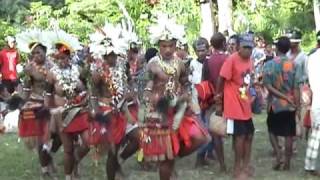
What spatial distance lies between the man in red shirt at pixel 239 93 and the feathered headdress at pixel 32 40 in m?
2.02

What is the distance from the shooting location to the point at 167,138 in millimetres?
7484

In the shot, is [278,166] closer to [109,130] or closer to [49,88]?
[109,130]

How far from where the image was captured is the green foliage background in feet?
92.5

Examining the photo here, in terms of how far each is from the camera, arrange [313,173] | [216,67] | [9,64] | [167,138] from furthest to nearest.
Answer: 1. [9,64]
2. [216,67]
3. [313,173]
4. [167,138]

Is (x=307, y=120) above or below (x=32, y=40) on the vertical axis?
below

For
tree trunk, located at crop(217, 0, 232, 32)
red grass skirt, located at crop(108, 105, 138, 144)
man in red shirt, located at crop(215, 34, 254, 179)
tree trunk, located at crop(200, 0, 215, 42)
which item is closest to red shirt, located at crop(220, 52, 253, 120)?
man in red shirt, located at crop(215, 34, 254, 179)

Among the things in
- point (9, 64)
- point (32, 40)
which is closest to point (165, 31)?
point (32, 40)

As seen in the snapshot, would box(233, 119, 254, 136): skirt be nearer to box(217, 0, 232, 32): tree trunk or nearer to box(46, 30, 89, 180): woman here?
box(46, 30, 89, 180): woman

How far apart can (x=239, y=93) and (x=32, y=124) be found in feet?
7.97

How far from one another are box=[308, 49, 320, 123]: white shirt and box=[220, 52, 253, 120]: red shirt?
2.72 ft

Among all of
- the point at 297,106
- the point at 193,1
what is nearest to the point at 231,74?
the point at 297,106

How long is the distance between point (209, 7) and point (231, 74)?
10.6 metres

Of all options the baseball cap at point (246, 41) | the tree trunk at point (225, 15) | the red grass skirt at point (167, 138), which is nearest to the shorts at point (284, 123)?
the baseball cap at point (246, 41)

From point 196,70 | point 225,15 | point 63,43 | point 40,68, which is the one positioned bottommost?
point 196,70
